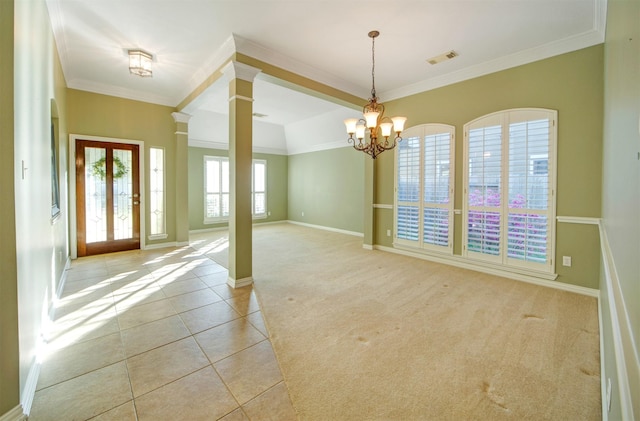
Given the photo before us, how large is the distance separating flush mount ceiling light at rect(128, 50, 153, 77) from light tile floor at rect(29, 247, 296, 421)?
289cm

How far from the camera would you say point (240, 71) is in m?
3.37

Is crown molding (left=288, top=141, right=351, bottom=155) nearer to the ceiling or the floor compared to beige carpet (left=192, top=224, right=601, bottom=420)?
nearer to the ceiling

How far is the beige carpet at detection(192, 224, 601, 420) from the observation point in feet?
5.37

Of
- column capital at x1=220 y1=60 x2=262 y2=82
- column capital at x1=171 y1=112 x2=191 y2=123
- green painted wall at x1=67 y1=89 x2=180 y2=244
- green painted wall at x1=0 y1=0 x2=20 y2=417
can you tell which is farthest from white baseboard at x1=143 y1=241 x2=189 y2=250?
green painted wall at x1=0 y1=0 x2=20 y2=417

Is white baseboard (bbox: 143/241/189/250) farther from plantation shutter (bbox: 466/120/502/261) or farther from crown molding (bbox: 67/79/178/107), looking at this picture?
plantation shutter (bbox: 466/120/502/261)

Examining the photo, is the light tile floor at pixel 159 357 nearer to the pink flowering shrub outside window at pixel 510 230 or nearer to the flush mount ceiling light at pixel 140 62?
the flush mount ceiling light at pixel 140 62

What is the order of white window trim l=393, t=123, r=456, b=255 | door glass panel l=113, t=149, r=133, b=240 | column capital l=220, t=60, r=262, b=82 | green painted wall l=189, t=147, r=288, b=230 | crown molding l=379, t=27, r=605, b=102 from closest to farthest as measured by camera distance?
crown molding l=379, t=27, r=605, b=102, column capital l=220, t=60, r=262, b=82, white window trim l=393, t=123, r=456, b=255, door glass panel l=113, t=149, r=133, b=240, green painted wall l=189, t=147, r=288, b=230

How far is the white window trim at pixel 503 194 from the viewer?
347 centimetres

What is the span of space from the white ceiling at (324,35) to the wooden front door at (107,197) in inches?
47.9

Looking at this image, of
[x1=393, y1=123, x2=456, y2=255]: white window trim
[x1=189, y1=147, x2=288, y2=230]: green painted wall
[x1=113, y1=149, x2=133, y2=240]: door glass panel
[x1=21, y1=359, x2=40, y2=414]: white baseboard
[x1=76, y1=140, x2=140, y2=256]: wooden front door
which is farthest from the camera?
[x1=189, y1=147, x2=288, y2=230]: green painted wall

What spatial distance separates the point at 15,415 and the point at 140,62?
3903mm

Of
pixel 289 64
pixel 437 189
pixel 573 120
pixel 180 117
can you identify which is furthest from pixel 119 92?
pixel 573 120

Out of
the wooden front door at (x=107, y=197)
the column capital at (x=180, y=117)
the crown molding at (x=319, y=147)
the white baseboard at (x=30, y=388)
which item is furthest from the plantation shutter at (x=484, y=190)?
the wooden front door at (x=107, y=197)

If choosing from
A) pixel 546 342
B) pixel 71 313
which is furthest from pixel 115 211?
pixel 546 342
